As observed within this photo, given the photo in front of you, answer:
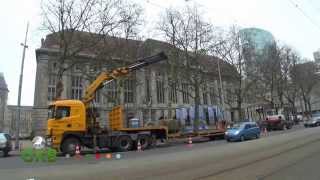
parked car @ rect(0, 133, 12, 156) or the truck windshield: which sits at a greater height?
the truck windshield

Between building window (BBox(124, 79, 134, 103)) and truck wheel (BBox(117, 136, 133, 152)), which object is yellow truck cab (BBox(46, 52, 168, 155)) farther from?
building window (BBox(124, 79, 134, 103))

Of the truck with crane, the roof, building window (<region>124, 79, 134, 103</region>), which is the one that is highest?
the roof

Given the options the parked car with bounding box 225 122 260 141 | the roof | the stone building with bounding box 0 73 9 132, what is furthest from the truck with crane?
the stone building with bounding box 0 73 9 132

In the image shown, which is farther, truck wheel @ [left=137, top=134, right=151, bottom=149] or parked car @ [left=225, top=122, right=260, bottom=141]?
parked car @ [left=225, top=122, right=260, bottom=141]

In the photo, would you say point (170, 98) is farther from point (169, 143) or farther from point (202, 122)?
point (169, 143)

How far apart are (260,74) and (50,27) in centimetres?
4205

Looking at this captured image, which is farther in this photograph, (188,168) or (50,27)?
(50,27)

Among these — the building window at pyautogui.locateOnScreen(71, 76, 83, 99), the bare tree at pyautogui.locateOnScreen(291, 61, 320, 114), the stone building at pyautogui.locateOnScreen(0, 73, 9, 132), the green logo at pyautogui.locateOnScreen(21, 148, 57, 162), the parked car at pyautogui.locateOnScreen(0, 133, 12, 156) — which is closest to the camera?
the green logo at pyautogui.locateOnScreen(21, 148, 57, 162)

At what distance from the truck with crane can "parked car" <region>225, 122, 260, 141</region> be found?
7.04 metres

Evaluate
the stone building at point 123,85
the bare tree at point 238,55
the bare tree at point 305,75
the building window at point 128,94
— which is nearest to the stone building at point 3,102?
the stone building at point 123,85

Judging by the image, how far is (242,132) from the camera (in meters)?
35.9

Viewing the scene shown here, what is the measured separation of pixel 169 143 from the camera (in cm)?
3509

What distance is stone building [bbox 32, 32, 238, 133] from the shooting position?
45062 mm

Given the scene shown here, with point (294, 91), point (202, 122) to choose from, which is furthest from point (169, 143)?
point (294, 91)
